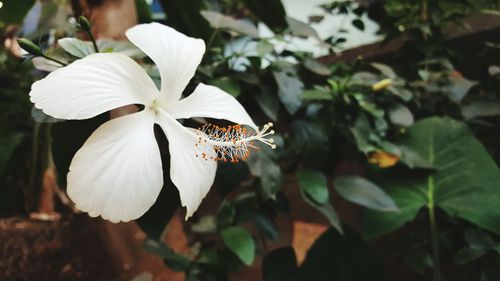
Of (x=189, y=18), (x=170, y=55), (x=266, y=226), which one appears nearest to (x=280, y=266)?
(x=266, y=226)

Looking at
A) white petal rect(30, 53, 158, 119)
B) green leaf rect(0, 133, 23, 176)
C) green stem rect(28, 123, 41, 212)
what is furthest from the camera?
green stem rect(28, 123, 41, 212)

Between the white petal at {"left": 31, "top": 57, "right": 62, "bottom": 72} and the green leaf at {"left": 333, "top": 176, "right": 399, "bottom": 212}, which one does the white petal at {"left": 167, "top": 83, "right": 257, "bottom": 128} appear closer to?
the white petal at {"left": 31, "top": 57, "right": 62, "bottom": 72}

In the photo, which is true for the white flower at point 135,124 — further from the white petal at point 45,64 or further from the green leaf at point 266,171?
the green leaf at point 266,171

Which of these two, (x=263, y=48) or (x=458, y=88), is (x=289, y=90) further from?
(x=458, y=88)

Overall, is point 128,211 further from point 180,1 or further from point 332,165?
point 180,1

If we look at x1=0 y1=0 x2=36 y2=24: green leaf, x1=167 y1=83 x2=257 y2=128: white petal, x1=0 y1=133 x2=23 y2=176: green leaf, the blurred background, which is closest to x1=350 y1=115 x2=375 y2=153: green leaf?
the blurred background

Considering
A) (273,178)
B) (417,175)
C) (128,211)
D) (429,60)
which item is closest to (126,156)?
(128,211)

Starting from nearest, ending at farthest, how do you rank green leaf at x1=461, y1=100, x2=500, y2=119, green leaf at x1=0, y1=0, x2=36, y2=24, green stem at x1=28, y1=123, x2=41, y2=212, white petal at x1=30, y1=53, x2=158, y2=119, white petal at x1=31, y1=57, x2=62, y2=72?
white petal at x1=30, y1=53, x2=158, y2=119 → white petal at x1=31, y1=57, x2=62, y2=72 → green leaf at x1=0, y1=0, x2=36, y2=24 → green leaf at x1=461, y1=100, x2=500, y2=119 → green stem at x1=28, y1=123, x2=41, y2=212
